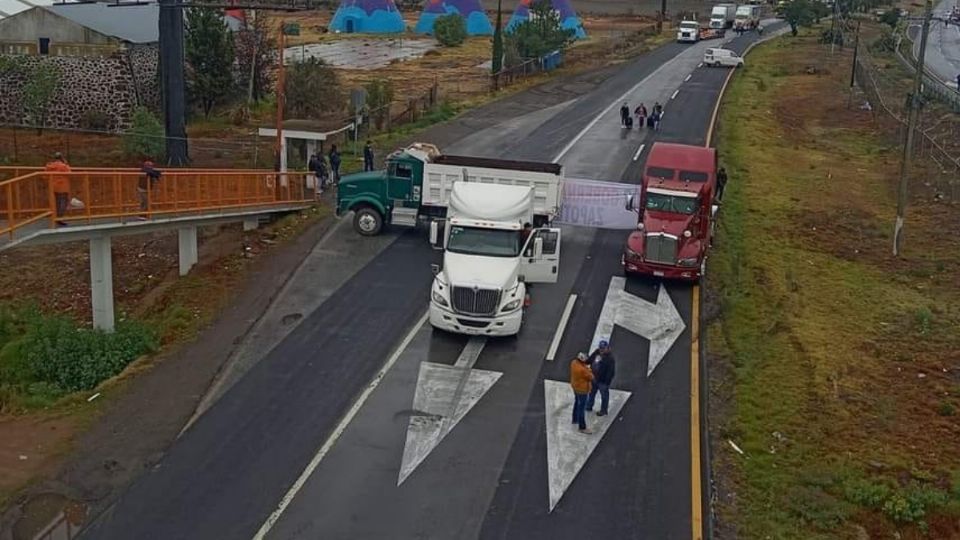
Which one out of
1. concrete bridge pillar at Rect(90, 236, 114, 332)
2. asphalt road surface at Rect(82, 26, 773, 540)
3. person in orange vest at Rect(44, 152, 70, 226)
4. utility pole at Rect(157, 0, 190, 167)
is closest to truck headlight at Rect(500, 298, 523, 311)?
asphalt road surface at Rect(82, 26, 773, 540)

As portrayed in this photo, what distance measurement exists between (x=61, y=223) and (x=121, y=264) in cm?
870

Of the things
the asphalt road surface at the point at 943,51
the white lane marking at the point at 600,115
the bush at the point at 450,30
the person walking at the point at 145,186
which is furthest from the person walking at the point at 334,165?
the bush at the point at 450,30

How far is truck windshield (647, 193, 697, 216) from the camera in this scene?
2697cm

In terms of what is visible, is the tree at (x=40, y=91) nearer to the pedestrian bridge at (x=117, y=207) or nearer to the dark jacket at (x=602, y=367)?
the pedestrian bridge at (x=117, y=207)

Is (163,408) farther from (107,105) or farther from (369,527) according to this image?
(107,105)

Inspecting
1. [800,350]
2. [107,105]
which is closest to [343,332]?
[800,350]

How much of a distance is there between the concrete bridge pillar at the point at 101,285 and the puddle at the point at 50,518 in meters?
9.14

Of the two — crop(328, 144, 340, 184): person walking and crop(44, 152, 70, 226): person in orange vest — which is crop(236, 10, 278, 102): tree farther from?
crop(44, 152, 70, 226): person in orange vest

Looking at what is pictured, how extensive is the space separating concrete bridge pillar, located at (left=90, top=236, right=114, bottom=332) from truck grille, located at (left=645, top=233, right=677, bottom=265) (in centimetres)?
1325

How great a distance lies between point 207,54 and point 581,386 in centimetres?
3975

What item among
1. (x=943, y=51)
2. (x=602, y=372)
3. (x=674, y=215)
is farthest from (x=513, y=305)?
(x=943, y=51)

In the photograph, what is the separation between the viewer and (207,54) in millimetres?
51844

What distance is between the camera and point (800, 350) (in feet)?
72.7

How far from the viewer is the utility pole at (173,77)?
122 ft
